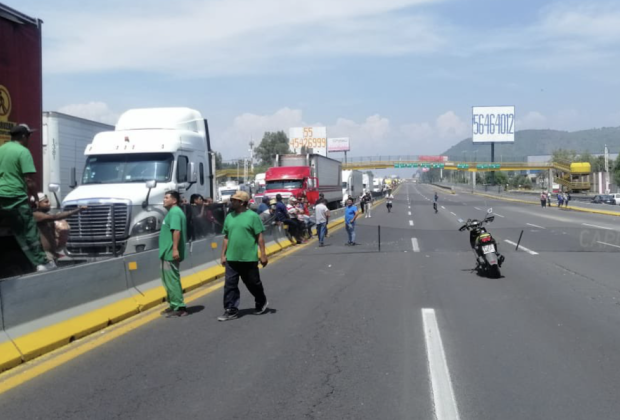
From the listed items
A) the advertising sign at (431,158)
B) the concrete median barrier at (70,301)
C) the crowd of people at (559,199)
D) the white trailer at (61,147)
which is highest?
the advertising sign at (431,158)

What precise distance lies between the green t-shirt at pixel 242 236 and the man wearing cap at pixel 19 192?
2.40 m

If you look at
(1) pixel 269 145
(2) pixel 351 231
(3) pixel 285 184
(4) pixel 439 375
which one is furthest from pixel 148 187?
(1) pixel 269 145

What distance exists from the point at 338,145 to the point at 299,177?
9153 cm

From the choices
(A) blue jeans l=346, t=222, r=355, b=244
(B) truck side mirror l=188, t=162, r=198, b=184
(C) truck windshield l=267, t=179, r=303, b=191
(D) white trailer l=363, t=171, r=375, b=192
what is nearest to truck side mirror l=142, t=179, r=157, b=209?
(B) truck side mirror l=188, t=162, r=198, b=184

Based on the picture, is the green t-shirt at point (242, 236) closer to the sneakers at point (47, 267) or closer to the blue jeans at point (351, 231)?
the sneakers at point (47, 267)

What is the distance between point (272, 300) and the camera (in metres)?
10.7

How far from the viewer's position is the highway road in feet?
17.7

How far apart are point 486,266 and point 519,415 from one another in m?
8.45

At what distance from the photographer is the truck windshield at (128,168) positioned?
1491 cm

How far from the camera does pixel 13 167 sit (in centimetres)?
739

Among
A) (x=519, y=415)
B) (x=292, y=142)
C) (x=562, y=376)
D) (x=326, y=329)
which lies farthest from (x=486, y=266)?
(x=292, y=142)

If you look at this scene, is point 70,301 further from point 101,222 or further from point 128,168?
point 128,168

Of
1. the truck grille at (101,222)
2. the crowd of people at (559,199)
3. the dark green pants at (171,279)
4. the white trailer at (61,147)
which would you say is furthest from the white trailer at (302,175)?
the dark green pants at (171,279)

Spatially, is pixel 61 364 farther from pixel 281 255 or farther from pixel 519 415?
pixel 281 255
